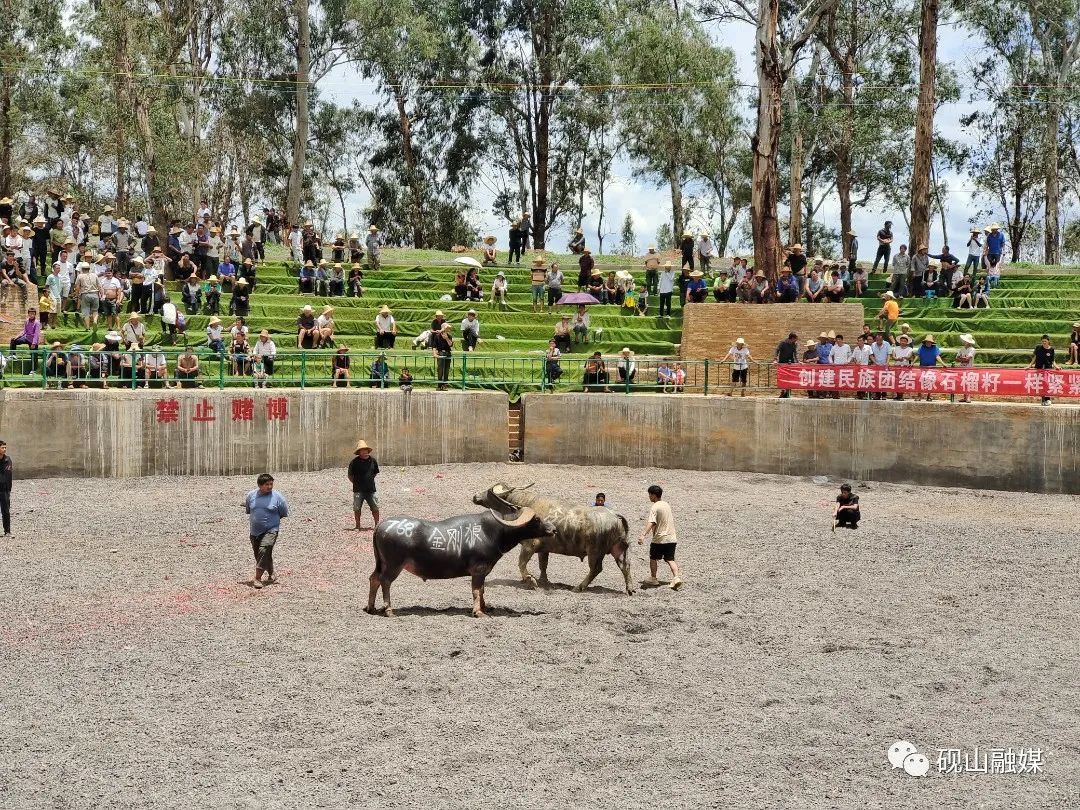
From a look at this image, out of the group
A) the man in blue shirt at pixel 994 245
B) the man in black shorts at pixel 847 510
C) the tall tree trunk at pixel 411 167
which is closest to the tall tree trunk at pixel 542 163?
the tall tree trunk at pixel 411 167

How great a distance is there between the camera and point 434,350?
27.5 metres

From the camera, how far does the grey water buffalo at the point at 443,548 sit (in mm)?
14562

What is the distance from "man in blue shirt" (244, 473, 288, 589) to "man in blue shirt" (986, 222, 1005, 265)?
87.2 ft

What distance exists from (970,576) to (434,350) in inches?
542

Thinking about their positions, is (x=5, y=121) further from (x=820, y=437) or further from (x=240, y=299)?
(x=820, y=437)

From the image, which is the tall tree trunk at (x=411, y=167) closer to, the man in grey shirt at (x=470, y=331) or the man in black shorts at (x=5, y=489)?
the man in grey shirt at (x=470, y=331)

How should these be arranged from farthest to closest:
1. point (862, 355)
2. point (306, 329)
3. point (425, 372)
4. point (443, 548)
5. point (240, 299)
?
point (240, 299), point (306, 329), point (425, 372), point (862, 355), point (443, 548)

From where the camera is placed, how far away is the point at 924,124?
3528 cm

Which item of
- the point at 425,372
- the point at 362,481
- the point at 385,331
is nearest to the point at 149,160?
the point at 385,331

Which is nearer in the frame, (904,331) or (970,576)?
(970,576)

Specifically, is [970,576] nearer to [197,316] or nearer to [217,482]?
[217,482]

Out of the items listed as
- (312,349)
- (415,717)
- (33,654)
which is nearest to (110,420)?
(312,349)

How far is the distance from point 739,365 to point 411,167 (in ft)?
125

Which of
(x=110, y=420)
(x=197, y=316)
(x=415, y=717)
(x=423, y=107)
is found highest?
(x=423, y=107)
